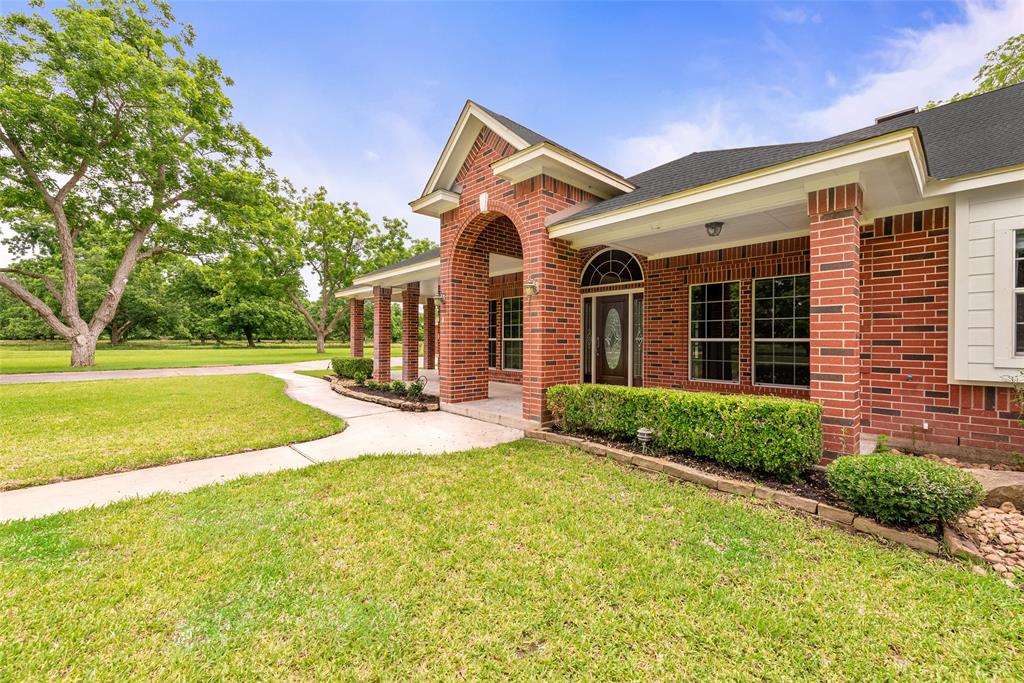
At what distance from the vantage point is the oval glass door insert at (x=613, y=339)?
8.36m

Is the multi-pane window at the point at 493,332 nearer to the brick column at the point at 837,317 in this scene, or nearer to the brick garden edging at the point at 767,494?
the brick garden edging at the point at 767,494

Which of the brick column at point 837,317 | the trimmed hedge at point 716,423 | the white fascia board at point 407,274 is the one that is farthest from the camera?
the white fascia board at point 407,274

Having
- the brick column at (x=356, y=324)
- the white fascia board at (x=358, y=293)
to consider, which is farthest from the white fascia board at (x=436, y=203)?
the brick column at (x=356, y=324)

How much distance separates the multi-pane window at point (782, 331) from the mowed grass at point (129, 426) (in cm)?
715

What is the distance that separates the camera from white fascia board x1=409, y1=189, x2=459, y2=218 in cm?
725

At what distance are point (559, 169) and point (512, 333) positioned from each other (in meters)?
5.37

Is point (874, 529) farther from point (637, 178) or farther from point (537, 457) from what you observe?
point (637, 178)

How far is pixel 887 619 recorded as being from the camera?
85.5 inches

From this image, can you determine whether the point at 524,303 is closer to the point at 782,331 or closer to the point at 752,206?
the point at 752,206

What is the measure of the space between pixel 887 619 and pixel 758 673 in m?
1.00

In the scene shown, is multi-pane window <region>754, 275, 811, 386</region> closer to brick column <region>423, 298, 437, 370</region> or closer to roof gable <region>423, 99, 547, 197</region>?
roof gable <region>423, 99, 547, 197</region>

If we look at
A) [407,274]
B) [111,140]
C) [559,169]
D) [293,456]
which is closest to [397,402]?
[293,456]

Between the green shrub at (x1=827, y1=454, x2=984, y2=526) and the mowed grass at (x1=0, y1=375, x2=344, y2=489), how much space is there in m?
6.36

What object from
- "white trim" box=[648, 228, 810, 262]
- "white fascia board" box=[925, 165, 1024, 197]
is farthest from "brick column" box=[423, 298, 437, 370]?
"white fascia board" box=[925, 165, 1024, 197]
